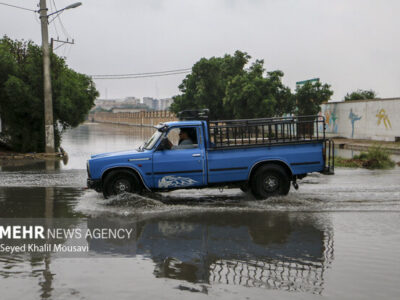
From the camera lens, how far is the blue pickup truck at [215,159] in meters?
10.6

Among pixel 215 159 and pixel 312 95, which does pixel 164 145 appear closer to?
pixel 215 159

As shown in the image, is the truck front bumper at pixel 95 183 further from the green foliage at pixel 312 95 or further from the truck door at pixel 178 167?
the green foliage at pixel 312 95

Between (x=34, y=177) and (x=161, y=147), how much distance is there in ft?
22.4

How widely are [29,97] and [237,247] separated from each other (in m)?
19.5

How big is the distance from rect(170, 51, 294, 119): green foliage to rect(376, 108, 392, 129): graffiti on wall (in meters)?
11.4

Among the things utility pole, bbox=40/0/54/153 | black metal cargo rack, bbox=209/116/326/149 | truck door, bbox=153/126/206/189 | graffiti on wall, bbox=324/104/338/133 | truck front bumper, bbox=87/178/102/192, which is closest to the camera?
truck door, bbox=153/126/206/189

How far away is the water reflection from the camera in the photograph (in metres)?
5.69

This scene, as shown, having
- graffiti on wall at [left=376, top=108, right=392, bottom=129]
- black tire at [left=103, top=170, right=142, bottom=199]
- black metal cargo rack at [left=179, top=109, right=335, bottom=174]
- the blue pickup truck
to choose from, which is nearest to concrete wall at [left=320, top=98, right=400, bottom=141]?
graffiti on wall at [left=376, top=108, right=392, bottom=129]

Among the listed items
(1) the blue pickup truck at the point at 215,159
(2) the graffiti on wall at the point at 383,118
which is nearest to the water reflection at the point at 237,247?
(1) the blue pickup truck at the point at 215,159

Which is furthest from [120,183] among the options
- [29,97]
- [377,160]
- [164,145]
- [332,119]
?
[332,119]

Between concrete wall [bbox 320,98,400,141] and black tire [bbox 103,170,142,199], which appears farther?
concrete wall [bbox 320,98,400,141]

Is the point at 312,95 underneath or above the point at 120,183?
above

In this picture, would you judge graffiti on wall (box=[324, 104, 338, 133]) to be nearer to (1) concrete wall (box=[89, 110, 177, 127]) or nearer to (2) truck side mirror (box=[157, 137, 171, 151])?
(2) truck side mirror (box=[157, 137, 171, 151])

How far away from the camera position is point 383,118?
38.2 m
